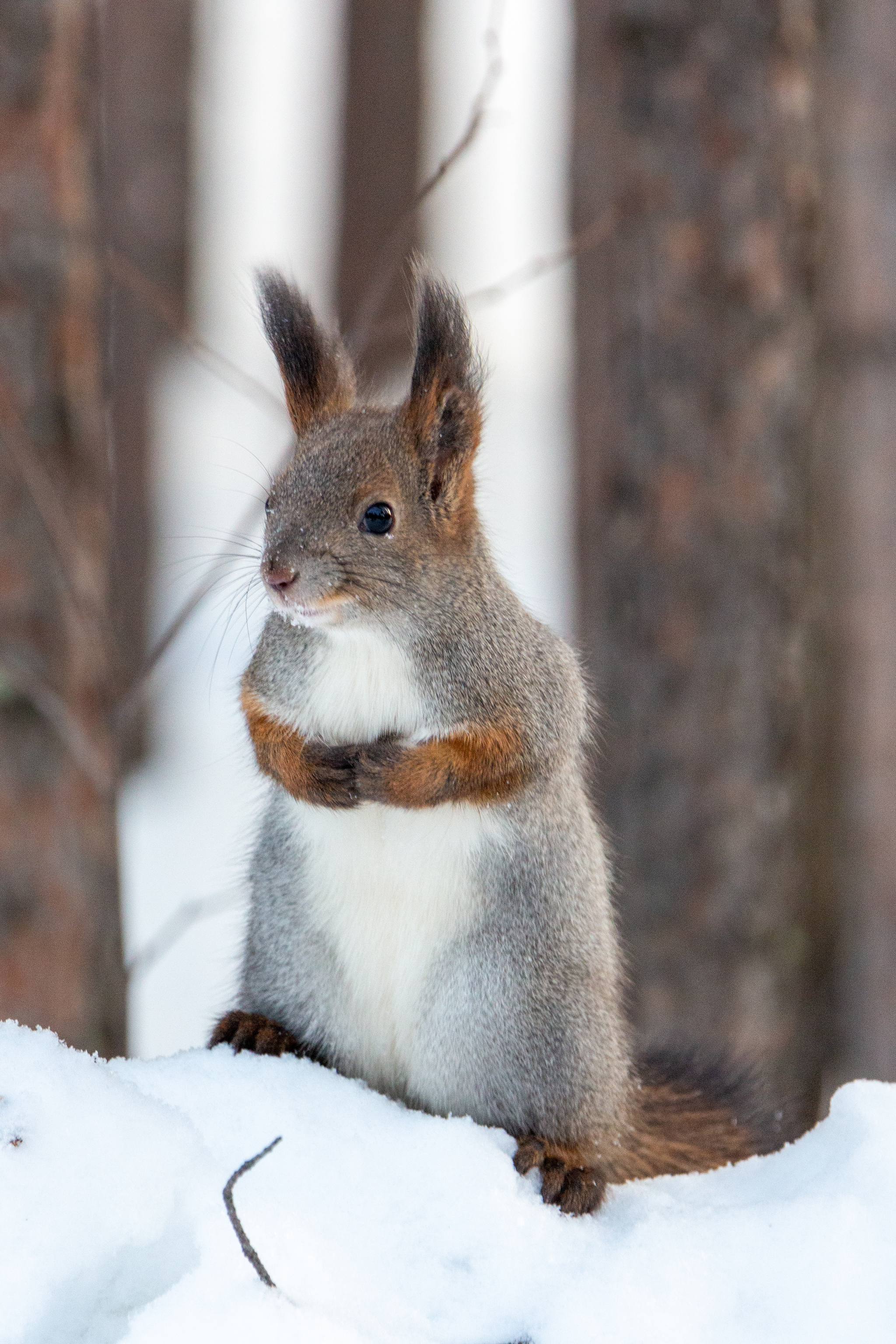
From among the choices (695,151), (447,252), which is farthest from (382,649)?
(447,252)

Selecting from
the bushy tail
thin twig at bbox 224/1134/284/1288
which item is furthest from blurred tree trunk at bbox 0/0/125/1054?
thin twig at bbox 224/1134/284/1288

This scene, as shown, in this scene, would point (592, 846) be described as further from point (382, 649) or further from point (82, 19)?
point (82, 19)

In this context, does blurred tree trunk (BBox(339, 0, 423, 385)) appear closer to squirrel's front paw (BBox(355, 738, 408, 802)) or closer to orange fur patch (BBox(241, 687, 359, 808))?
orange fur patch (BBox(241, 687, 359, 808))

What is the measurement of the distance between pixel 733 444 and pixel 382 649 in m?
2.13

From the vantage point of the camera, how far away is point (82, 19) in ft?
9.17

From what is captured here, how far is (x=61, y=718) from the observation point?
2.72 metres

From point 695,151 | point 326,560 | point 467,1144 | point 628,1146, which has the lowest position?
point 628,1146

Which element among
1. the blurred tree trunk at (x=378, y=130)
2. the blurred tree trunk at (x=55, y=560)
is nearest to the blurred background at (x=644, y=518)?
the blurred tree trunk at (x=55, y=560)

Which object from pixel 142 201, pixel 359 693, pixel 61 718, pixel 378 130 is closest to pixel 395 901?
pixel 359 693

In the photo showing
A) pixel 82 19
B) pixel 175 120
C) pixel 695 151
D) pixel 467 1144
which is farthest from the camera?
pixel 175 120

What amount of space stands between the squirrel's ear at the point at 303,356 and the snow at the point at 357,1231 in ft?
3.53

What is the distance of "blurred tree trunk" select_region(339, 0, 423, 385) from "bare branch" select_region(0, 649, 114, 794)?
4.14 metres

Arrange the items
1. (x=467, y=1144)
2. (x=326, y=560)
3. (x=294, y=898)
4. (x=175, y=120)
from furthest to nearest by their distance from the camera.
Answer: (x=175, y=120)
(x=294, y=898)
(x=326, y=560)
(x=467, y=1144)

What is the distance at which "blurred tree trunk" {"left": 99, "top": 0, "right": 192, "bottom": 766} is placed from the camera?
271 inches
